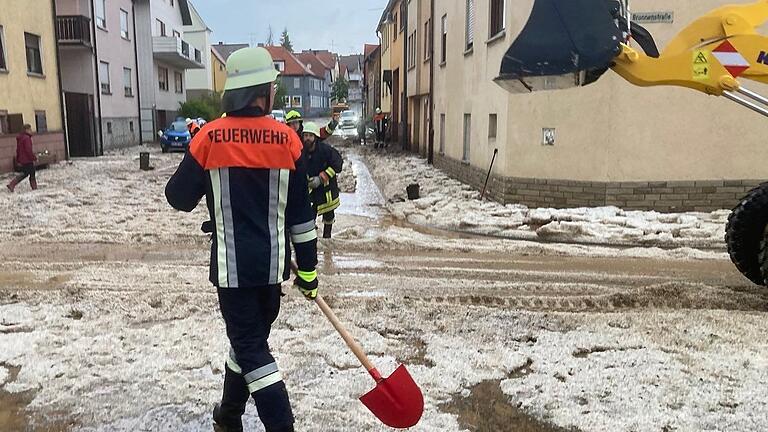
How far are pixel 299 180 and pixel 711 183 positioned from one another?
31.9 feet

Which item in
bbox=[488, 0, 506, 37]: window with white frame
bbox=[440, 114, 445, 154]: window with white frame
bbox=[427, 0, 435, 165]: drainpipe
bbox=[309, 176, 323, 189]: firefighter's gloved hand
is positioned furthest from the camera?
bbox=[427, 0, 435, 165]: drainpipe

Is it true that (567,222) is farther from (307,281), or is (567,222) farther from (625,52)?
(307,281)

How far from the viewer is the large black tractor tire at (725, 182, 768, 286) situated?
20.4 ft

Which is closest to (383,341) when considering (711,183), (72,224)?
(72,224)

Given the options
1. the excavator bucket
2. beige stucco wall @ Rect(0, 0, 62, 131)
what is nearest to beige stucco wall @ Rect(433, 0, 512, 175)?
the excavator bucket

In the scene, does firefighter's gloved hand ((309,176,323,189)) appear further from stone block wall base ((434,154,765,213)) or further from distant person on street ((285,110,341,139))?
stone block wall base ((434,154,765,213))

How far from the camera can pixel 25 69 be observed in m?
19.1

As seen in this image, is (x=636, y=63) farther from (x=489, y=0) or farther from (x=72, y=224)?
(x=489, y=0)

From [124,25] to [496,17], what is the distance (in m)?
22.9

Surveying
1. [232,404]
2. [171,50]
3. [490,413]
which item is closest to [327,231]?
[490,413]

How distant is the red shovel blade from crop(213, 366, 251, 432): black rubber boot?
648 mm

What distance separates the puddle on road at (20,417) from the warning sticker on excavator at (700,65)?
5.07m

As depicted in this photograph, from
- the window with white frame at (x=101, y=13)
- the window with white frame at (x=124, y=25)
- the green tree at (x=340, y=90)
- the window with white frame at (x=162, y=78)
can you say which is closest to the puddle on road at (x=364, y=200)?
the window with white frame at (x=101, y=13)

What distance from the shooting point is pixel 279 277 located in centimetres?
317
